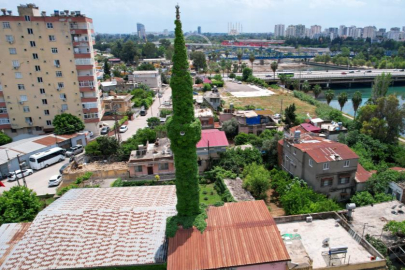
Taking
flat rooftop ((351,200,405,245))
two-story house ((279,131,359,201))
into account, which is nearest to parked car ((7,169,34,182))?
two-story house ((279,131,359,201))

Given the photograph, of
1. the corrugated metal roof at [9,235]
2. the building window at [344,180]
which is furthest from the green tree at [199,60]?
the corrugated metal roof at [9,235]

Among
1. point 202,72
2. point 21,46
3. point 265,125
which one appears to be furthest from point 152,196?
point 202,72

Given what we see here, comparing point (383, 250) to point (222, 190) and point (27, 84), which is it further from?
point (27, 84)

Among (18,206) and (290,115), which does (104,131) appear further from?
(290,115)

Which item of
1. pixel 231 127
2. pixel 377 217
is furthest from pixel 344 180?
pixel 231 127

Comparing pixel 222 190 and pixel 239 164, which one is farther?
pixel 239 164
